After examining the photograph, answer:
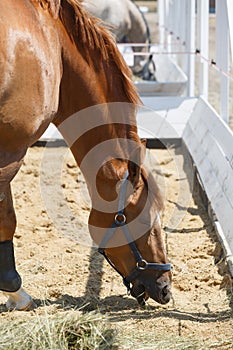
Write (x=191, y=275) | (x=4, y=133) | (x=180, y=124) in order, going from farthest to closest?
(x=180, y=124) → (x=191, y=275) → (x=4, y=133)

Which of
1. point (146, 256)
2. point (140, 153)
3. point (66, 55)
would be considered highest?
point (66, 55)

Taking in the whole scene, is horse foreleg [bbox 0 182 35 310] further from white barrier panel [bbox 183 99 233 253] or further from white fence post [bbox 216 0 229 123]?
white fence post [bbox 216 0 229 123]

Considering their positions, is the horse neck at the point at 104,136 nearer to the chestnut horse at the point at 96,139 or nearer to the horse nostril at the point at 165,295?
the chestnut horse at the point at 96,139

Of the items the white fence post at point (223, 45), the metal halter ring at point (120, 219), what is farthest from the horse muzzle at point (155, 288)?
the white fence post at point (223, 45)

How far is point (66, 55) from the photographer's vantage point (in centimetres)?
329

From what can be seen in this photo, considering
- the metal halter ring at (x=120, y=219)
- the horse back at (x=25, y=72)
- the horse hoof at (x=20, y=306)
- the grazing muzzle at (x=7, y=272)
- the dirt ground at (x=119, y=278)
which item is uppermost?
the horse back at (x=25, y=72)

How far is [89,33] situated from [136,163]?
653 millimetres

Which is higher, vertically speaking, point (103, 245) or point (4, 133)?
point (4, 133)

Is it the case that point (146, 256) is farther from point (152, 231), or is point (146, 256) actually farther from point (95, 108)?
point (95, 108)

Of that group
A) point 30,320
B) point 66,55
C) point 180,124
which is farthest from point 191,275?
point 180,124

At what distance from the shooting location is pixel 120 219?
3.50m

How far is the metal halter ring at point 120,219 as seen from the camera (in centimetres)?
349

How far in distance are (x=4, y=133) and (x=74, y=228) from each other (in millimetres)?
2165

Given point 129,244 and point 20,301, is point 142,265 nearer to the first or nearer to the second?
point 129,244
